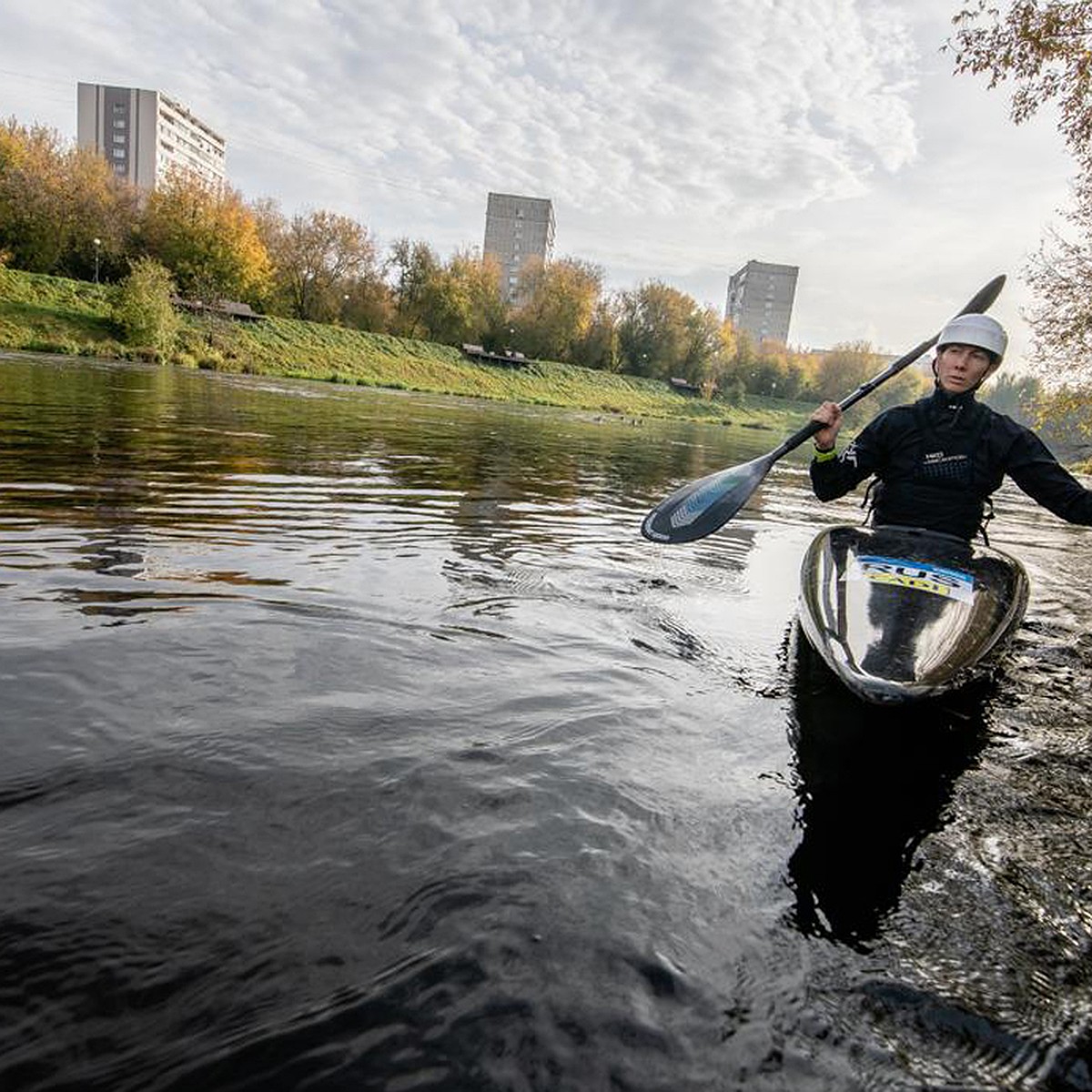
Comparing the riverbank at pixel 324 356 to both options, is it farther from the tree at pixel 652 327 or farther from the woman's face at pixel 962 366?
the woman's face at pixel 962 366

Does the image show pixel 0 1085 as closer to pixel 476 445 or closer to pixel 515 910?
pixel 515 910

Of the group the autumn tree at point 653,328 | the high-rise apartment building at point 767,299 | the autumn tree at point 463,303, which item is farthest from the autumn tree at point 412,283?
the high-rise apartment building at point 767,299

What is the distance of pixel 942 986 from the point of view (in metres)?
1.85

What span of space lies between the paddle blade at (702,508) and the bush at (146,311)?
35.8 m

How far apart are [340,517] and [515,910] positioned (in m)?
5.34

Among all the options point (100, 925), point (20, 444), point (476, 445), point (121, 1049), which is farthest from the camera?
point (476, 445)

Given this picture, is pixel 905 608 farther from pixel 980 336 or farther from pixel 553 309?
pixel 553 309

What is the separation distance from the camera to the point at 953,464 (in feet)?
14.5

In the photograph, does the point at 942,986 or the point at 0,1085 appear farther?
the point at 942,986

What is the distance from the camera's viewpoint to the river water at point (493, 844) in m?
1.60

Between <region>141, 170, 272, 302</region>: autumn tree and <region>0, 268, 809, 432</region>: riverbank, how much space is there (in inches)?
234

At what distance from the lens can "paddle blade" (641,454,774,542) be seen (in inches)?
207

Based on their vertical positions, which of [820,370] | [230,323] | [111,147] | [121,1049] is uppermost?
[111,147]

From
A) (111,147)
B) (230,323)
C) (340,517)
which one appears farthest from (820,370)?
(111,147)
